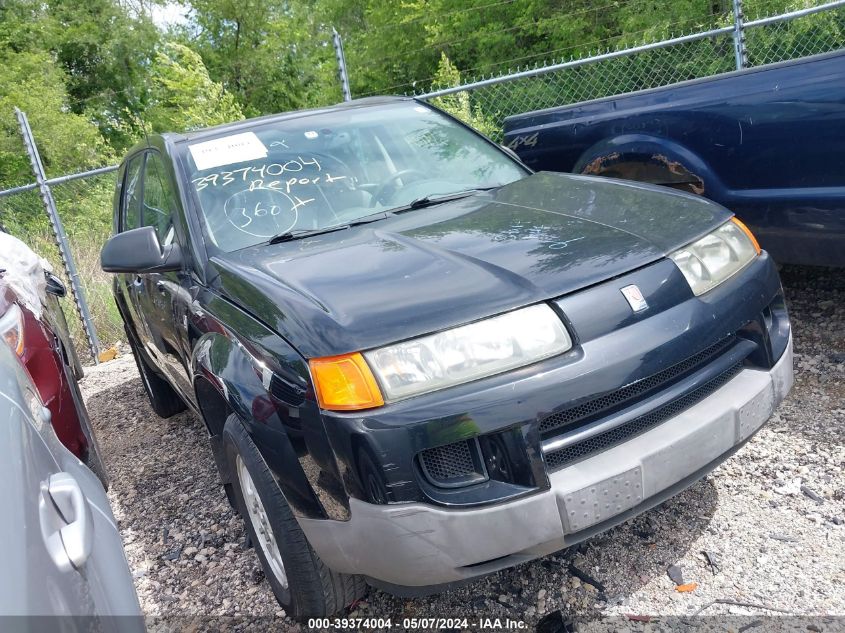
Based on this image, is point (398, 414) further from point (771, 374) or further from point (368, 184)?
point (368, 184)

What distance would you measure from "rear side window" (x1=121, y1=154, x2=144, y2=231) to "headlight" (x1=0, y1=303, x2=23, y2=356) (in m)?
0.91

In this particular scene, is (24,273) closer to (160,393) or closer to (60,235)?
(160,393)

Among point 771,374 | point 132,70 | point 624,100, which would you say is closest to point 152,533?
point 771,374

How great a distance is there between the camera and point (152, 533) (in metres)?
3.52

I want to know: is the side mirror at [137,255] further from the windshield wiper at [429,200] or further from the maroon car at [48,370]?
the windshield wiper at [429,200]

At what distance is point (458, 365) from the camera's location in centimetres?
192

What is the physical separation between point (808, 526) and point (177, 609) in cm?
240

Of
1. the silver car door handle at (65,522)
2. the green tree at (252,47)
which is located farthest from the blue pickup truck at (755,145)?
the green tree at (252,47)

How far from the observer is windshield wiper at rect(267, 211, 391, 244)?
2766mm

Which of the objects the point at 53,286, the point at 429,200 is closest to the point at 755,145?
the point at 429,200

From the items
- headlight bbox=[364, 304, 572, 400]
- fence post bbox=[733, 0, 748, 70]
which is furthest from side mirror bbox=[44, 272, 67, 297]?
fence post bbox=[733, 0, 748, 70]

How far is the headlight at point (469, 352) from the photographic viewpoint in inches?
74.8

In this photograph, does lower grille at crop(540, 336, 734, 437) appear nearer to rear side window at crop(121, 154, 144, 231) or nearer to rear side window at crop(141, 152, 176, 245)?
rear side window at crop(141, 152, 176, 245)

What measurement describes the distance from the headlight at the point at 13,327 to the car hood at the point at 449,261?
1067 mm
